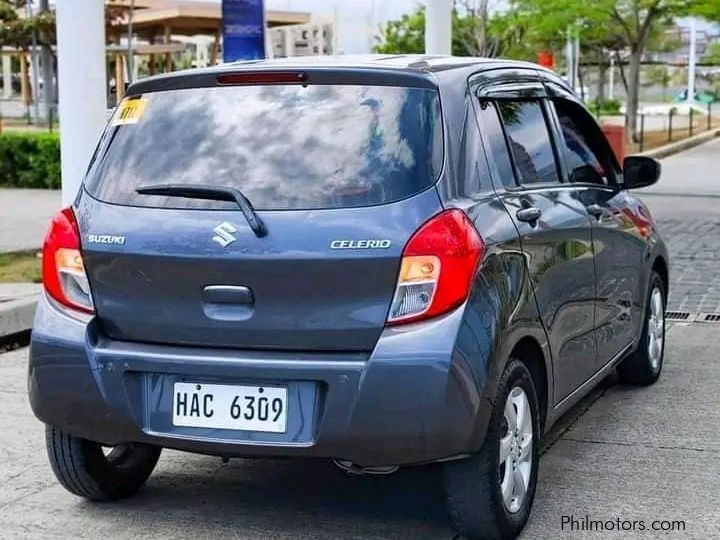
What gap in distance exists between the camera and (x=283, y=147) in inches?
163

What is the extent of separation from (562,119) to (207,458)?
89.3 inches

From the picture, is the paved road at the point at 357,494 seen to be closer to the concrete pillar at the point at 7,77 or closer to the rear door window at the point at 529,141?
the rear door window at the point at 529,141

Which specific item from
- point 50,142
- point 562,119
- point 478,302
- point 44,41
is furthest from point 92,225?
point 44,41

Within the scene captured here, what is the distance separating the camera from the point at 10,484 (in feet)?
16.6

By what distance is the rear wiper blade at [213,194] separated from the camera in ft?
13.1

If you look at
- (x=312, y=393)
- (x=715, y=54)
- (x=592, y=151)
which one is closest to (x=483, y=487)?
(x=312, y=393)

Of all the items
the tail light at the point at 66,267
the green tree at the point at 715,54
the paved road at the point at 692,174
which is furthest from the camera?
the green tree at the point at 715,54

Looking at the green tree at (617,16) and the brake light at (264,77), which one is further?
the green tree at (617,16)

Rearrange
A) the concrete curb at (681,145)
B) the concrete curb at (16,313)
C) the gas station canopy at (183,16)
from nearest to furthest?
the concrete curb at (16,313) < the concrete curb at (681,145) < the gas station canopy at (183,16)

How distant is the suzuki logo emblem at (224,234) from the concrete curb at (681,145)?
2138cm

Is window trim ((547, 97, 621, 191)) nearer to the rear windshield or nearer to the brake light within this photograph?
the rear windshield

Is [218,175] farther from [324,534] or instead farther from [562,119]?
[562,119]

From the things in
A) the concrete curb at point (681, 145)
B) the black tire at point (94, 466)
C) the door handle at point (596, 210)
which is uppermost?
the door handle at point (596, 210)

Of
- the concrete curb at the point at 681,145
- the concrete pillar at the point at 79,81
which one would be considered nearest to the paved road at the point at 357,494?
the concrete pillar at the point at 79,81
